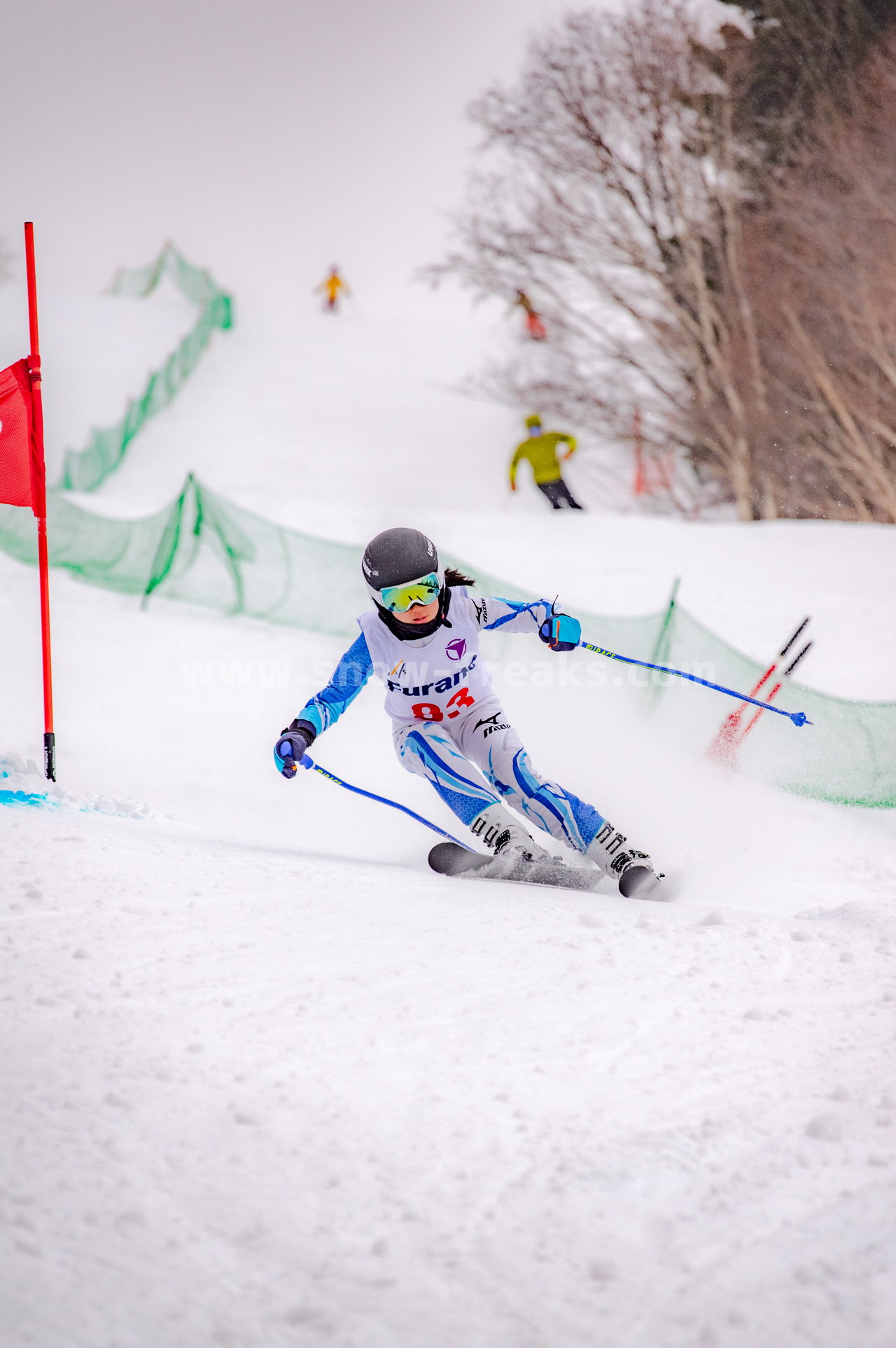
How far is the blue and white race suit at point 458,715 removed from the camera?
432 cm

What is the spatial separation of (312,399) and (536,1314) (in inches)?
825

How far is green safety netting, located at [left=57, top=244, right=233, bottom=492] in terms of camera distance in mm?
15286

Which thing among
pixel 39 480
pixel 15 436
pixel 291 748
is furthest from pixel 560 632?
pixel 15 436

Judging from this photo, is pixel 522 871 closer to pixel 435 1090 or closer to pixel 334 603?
pixel 435 1090

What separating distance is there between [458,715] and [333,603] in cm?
501

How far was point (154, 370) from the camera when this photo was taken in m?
21.6

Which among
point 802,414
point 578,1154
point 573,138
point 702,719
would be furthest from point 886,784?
point 573,138

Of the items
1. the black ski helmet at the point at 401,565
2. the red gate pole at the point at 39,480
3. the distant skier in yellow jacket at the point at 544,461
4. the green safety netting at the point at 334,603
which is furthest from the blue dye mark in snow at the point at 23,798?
the distant skier in yellow jacket at the point at 544,461

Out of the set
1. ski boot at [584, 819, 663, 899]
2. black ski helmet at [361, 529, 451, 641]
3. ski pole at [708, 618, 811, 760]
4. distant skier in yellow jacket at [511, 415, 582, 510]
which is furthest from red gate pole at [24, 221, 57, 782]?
distant skier in yellow jacket at [511, 415, 582, 510]

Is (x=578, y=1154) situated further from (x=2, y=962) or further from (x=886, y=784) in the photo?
(x=886, y=784)

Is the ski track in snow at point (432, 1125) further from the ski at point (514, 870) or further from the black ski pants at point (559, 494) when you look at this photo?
the black ski pants at point (559, 494)

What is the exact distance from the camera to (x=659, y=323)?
1805cm

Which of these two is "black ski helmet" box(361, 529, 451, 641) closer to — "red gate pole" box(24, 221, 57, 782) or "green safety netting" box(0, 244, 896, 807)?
"red gate pole" box(24, 221, 57, 782)

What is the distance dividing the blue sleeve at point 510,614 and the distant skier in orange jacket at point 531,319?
1476 centimetres
